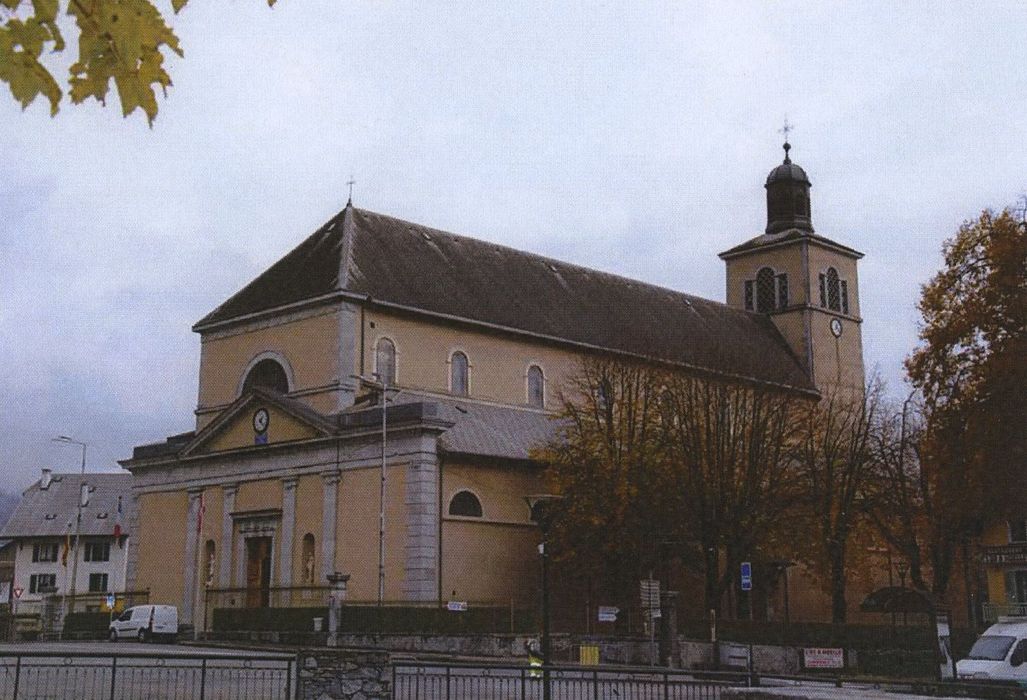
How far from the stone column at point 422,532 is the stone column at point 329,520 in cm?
346

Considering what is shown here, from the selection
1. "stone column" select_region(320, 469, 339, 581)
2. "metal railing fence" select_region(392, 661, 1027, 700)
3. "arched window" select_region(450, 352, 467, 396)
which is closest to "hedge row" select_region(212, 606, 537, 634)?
"stone column" select_region(320, 469, 339, 581)

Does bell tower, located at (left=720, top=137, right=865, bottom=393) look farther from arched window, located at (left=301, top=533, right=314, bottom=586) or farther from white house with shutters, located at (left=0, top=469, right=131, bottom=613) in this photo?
white house with shutters, located at (left=0, top=469, right=131, bottom=613)

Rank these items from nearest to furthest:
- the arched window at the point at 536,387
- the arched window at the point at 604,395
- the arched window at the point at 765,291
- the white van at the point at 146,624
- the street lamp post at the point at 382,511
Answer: the street lamp post at the point at 382,511
the white van at the point at 146,624
the arched window at the point at 604,395
the arched window at the point at 536,387
the arched window at the point at 765,291

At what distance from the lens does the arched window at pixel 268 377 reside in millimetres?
49750

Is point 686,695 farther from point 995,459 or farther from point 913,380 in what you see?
point 913,380

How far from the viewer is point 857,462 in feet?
154

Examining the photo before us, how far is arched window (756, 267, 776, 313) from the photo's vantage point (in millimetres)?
71062

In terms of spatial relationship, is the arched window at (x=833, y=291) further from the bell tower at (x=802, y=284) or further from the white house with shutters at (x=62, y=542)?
the white house with shutters at (x=62, y=542)

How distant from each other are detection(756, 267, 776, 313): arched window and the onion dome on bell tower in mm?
2544

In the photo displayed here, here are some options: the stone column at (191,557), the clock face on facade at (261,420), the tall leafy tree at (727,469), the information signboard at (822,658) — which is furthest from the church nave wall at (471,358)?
the information signboard at (822,658)

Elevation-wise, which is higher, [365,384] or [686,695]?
[365,384]

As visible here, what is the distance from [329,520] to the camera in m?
45.4

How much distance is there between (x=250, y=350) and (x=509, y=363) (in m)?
10.4

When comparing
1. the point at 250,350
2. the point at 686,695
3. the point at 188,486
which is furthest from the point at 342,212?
the point at 686,695
